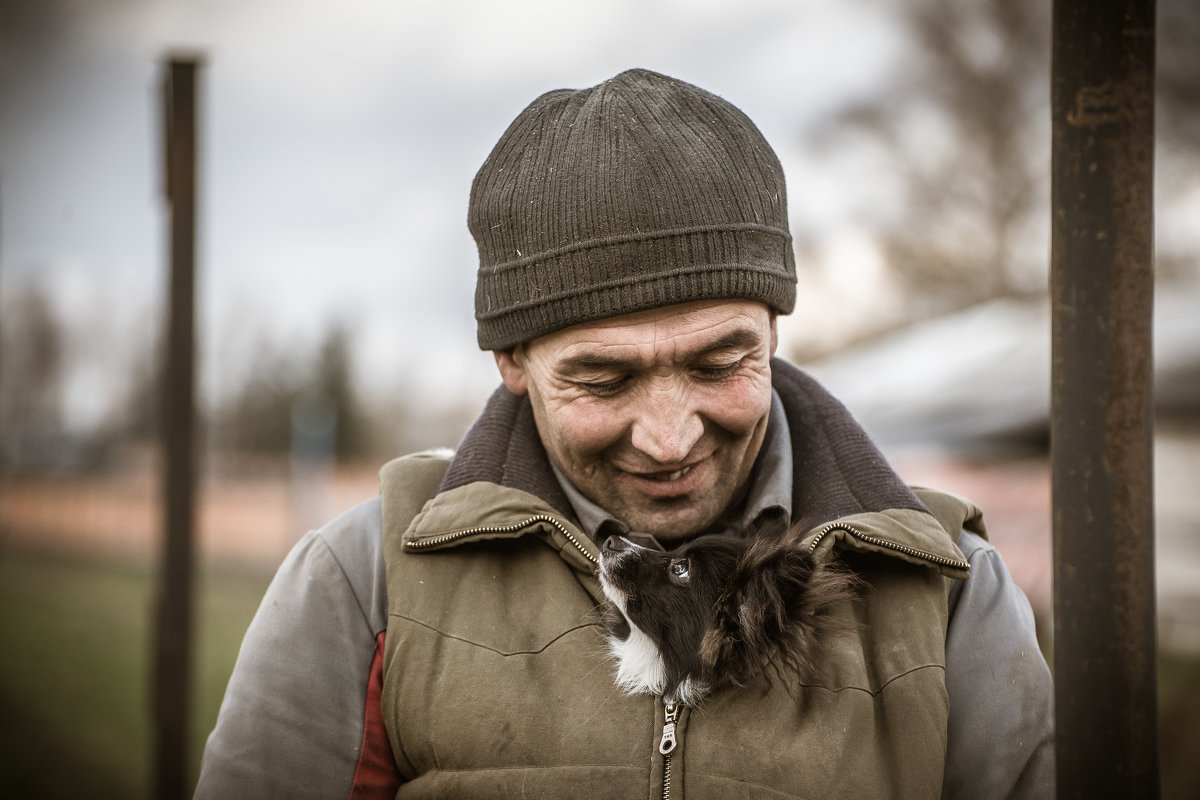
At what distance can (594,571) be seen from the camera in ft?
6.59

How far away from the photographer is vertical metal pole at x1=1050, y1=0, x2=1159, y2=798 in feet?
4.07

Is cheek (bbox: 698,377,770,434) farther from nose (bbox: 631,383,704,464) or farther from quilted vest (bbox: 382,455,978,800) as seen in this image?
quilted vest (bbox: 382,455,978,800)

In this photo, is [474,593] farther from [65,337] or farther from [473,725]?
[65,337]

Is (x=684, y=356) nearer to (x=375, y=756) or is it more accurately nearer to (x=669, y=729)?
(x=669, y=729)

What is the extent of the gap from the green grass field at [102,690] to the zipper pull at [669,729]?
3.59 meters

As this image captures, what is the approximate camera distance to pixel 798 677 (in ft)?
6.12

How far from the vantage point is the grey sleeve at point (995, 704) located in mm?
1917

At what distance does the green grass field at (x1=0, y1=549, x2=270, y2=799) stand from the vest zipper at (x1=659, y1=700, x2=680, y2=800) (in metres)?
3.52

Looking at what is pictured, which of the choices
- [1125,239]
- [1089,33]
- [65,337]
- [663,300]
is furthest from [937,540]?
[65,337]

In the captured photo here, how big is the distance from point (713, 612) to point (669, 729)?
0.23 meters

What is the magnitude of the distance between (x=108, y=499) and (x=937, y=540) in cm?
2897

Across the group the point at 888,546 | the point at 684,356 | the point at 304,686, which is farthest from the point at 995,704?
the point at 304,686

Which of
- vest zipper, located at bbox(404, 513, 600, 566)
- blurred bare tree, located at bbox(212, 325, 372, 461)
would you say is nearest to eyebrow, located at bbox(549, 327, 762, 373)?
vest zipper, located at bbox(404, 513, 600, 566)

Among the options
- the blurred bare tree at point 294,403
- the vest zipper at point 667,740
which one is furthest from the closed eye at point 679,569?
the blurred bare tree at point 294,403
